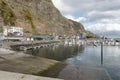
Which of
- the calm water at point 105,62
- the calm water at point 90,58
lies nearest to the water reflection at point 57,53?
the calm water at point 90,58

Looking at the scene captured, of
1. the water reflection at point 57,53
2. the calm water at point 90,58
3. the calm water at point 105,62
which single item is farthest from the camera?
the water reflection at point 57,53

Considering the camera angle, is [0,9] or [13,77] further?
[0,9]

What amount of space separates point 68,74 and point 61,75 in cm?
168

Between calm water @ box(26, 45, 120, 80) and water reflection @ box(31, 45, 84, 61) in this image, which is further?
water reflection @ box(31, 45, 84, 61)

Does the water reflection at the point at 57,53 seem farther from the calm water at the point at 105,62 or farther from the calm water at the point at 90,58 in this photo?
the calm water at the point at 105,62

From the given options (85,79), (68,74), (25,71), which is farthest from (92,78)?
(25,71)

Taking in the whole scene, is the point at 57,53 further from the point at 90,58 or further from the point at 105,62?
the point at 105,62

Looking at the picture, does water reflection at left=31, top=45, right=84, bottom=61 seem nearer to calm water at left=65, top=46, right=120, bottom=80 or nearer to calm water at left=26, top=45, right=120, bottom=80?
calm water at left=26, top=45, right=120, bottom=80

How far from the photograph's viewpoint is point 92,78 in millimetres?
31562

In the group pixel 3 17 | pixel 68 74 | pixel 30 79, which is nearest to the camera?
pixel 30 79

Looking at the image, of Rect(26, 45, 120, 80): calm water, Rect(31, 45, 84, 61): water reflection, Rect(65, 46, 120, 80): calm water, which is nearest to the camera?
Rect(65, 46, 120, 80): calm water

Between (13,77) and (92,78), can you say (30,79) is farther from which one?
(92,78)

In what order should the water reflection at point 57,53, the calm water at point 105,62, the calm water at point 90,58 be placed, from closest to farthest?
1. the calm water at point 105,62
2. the calm water at point 90,58
3. the water reflection at point 57,53

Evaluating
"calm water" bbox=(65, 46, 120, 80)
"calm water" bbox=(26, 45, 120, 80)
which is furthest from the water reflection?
"calm water" bbox=(65, 46, 120, 80)
